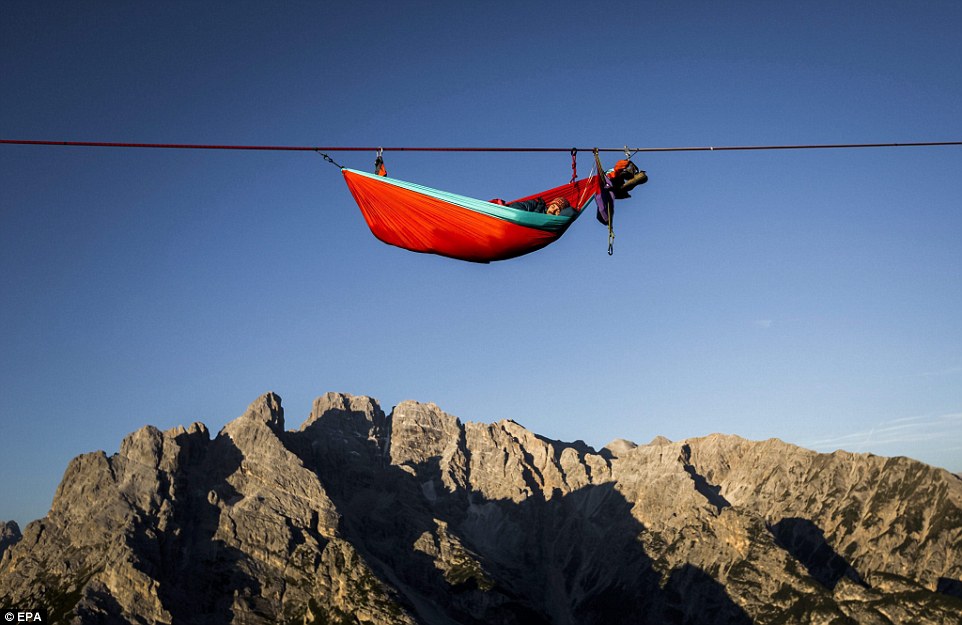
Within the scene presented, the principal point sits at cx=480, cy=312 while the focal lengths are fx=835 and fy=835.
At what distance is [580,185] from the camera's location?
115ft

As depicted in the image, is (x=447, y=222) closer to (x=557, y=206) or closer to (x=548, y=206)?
(x=548, y=206)

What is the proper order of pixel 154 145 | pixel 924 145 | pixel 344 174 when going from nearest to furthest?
1. pixel 154 145
2. pixel 924 145
3. pixel 344 174

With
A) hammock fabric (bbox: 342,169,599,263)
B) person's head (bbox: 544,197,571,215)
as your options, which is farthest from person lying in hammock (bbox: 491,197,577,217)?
hammock fabric (bbox: 342,169,599,263)

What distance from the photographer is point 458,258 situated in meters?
33.9

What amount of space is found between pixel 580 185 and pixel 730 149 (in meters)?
6.40

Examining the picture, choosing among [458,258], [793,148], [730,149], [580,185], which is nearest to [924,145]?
[793,148]

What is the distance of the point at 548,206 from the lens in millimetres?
34219

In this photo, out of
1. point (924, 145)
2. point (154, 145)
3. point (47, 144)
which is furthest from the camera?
point (924, 145)

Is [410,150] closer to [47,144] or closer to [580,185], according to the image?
[580,185]

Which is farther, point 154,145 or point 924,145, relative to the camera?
point 924,145

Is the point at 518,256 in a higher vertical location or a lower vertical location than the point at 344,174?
lower

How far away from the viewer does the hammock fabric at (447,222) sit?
1239 inches

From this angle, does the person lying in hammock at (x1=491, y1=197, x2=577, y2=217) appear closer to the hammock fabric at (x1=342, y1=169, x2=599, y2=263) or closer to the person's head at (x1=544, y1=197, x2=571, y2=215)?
the person's head at (x1=544, y1=197, x2=571, y2=215)

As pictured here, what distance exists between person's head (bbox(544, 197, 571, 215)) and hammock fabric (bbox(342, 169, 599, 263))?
253 millimetres
